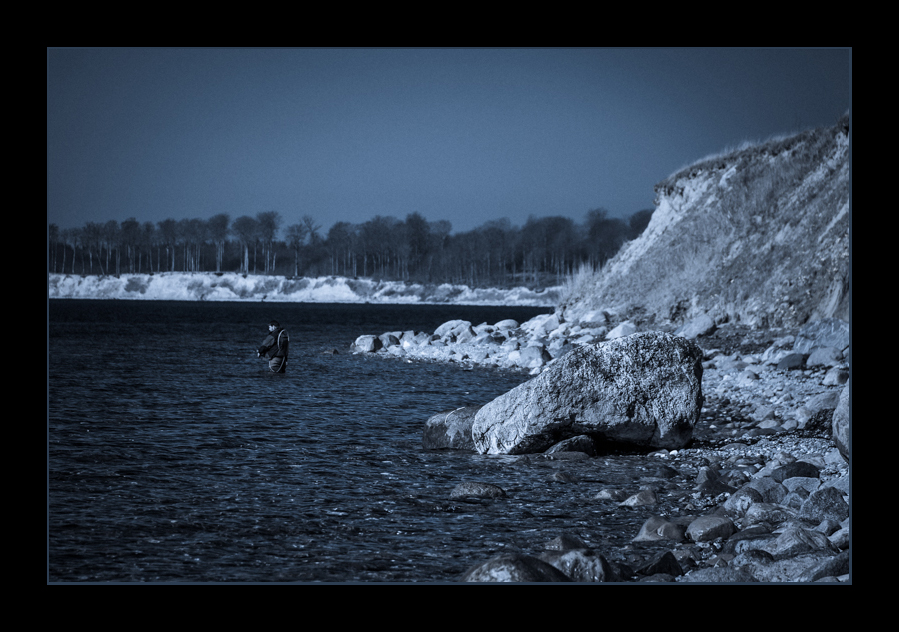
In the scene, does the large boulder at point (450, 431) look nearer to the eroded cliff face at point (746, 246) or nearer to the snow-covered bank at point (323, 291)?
the eroded cliff face at point (746, 246)

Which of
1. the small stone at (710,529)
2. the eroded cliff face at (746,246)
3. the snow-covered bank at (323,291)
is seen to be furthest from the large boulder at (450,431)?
the snow-covered bank at (323,291)

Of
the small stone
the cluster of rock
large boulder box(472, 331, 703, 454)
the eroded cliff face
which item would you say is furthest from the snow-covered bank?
the small stone

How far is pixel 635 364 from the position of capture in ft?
37.8

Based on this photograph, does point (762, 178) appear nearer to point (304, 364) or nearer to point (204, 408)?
point (304, 364)

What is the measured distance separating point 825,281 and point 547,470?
1521 centimetres

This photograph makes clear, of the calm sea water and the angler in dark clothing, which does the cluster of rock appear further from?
the angler in dark clothing

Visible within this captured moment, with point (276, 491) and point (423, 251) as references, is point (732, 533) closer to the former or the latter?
point (276, 491)

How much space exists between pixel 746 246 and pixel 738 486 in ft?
70.8

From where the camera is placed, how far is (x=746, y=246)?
28625 millimetres

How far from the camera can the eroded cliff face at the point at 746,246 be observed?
73.4ft

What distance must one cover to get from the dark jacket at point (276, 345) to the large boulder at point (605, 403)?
435 inches

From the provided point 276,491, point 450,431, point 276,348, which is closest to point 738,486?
point 450,431

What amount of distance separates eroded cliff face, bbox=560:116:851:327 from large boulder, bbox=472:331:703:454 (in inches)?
431
